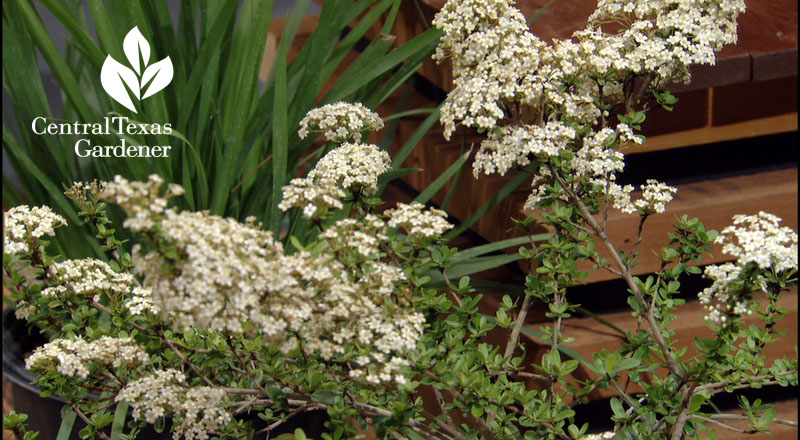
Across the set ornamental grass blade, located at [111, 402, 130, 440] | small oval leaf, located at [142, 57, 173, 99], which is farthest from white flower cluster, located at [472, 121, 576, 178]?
small oval leaf, located at [142, 57, 173, 99]

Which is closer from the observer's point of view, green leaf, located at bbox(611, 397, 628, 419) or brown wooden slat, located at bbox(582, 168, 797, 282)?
green leaf, located at bbox(611, 397, 628, 419)

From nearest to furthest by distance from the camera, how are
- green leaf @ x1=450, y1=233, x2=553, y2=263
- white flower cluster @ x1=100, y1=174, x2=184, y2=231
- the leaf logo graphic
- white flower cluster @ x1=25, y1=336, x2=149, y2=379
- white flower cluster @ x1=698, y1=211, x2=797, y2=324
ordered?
white flower cluster @ x1=100, y1=174, x2=184, y2=231 → white flower cluster @ x1=698, y1=211, x2=797, y2=324 → white flower cluster @ x1=25, y1=336, x2=149, y2=379 → green leaf @ x1=450, y1=233, x2=553, y2=263 → the leaf logo graphic

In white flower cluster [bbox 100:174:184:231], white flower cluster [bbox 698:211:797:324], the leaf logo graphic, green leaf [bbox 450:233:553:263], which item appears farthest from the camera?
the leaf logo graphic

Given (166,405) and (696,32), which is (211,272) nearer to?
(166,405)

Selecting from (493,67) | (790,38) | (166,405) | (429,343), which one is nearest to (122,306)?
(166,405)

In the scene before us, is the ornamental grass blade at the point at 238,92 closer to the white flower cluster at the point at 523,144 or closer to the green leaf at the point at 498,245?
the green leaf at the point at 498,245

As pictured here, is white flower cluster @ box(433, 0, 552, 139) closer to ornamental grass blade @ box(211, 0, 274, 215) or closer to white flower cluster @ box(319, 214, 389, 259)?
white flower cluster @ box(319, 214, 389, 259)
